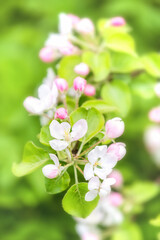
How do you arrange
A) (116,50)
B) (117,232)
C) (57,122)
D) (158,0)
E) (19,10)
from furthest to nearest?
(19,10)
(158,0)
(117,232)
(116,50)
(57,122)

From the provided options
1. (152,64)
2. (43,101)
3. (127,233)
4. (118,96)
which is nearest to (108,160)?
(43,101)

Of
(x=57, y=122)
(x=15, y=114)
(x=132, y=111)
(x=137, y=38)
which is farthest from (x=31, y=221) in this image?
(x=57, y=122)

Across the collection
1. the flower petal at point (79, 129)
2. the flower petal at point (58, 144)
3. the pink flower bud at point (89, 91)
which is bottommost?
the flower petal at point (58, 144)

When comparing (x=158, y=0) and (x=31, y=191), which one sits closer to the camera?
(x=31, y=191)

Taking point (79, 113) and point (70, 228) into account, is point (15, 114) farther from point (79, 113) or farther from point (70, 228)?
point (79, 113)

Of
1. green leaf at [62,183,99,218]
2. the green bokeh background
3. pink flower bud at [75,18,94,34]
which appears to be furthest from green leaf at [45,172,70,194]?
the green bokeh background

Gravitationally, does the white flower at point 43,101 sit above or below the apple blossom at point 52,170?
above

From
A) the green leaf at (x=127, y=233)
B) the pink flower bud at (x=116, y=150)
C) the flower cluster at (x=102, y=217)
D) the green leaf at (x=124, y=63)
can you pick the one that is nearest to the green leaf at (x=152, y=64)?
the green leaf at (x=124, y=63)

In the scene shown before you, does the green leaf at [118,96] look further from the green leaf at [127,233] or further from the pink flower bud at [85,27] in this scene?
the green leaf at [127,233]
